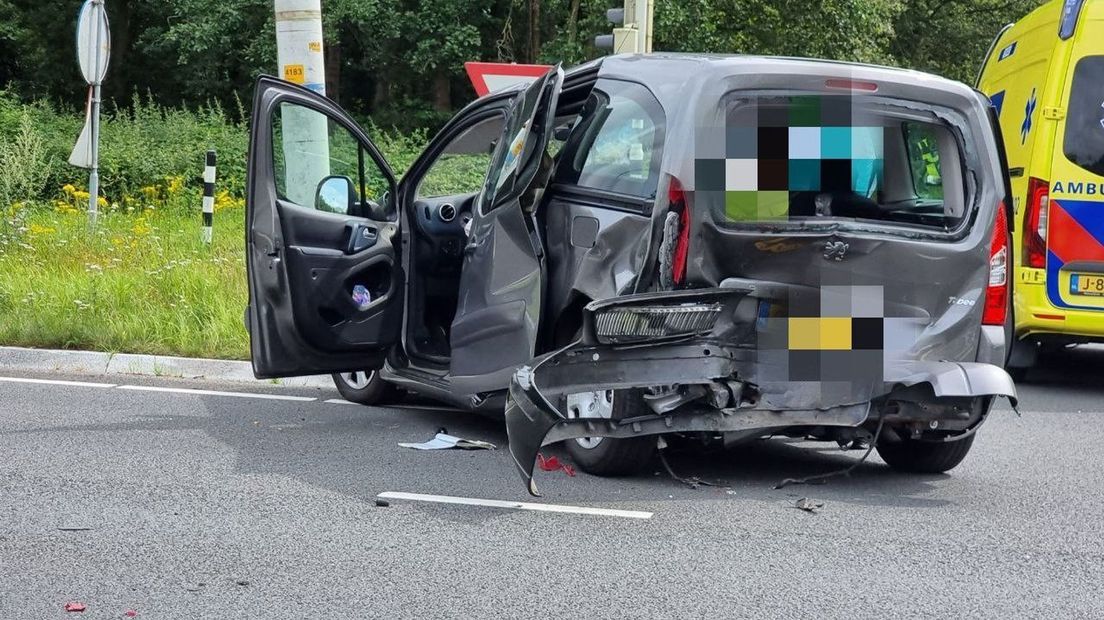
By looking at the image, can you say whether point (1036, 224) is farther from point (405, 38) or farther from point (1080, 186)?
point (405, 38)

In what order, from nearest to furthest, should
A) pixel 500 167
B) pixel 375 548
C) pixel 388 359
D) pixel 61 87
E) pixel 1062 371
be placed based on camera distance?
1. pixel 375 548
2. pixel 500 167
3. pixel 388 359
4. pixel 1062 371
5. pixel 61 87

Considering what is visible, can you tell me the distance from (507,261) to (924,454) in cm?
212

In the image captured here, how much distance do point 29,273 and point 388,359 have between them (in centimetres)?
517

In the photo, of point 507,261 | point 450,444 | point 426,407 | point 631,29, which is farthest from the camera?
point 631,29

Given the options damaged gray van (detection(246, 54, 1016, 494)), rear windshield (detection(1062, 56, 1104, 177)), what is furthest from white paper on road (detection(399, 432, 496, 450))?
rear windshield (detection(1062, 56, 1104, 177))

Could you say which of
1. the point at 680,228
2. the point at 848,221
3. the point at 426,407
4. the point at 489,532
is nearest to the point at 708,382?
the point at 680,228

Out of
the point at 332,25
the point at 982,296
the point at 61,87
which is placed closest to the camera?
the point at 982,296

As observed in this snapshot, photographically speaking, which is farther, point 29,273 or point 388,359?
point 29,273

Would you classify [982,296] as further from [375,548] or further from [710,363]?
[375,548]

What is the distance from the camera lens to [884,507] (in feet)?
18.9

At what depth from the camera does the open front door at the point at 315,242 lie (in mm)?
6828

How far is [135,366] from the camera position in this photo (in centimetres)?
941

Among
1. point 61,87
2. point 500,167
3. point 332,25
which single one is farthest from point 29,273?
point 61,87

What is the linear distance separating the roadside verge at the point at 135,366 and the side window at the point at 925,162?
443cm
